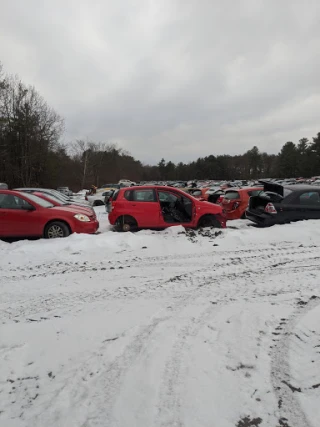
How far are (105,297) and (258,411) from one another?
2232mm

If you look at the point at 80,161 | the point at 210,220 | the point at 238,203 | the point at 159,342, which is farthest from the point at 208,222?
the point at 80,161

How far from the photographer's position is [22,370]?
2215mm

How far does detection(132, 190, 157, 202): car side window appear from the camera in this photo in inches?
314

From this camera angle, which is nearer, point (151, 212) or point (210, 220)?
point (151, 212)

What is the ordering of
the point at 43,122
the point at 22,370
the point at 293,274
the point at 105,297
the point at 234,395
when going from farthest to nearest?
the point at 43,122
the point at 293,274
the point at 105,297
the point at 22,370
the point at 234,395

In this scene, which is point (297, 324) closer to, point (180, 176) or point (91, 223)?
point (91, 223)

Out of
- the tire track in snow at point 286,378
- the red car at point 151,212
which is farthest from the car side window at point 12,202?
the tire track in snow at point 286,378

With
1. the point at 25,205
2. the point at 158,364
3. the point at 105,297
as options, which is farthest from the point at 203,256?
the point at 25,205

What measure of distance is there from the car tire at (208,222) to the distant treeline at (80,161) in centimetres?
2904

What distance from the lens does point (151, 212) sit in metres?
7.86

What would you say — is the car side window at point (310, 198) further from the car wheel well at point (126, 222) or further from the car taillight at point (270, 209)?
the car wheel well at point (126, 222)

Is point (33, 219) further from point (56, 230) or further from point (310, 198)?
point (310, 198)

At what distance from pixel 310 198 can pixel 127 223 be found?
5.58 m

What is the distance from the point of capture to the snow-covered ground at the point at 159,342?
185 centimetres
